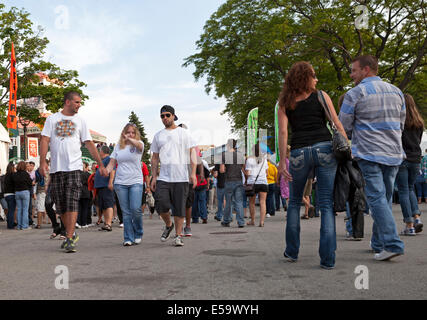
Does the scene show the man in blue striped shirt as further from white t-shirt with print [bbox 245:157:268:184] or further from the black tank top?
white t-shirt with print [bbox 245:157:268:184]

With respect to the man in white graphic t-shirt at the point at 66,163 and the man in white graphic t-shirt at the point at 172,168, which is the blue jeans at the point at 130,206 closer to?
the man in white graphic t-shirt at the point at 172,168

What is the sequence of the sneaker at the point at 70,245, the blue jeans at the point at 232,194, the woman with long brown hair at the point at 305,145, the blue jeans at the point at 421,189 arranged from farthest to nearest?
the blue jeans at the point at 421,189
the blue jeans at the point at 232,194
the sneaker at the point at 70,245
the woman with long brown hair at the point at 305,145

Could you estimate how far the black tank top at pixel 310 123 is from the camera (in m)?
4.97

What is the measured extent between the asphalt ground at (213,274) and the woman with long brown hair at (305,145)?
44 centimetres

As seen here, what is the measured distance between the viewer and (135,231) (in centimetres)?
822

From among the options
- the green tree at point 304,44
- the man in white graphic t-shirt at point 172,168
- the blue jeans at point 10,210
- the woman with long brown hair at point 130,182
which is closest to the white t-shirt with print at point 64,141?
the woman with long brown hair at point 130,182

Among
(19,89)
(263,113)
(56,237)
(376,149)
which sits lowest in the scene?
(56,237)

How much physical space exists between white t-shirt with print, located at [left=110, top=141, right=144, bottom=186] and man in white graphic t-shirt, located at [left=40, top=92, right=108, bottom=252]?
2.93 feet
